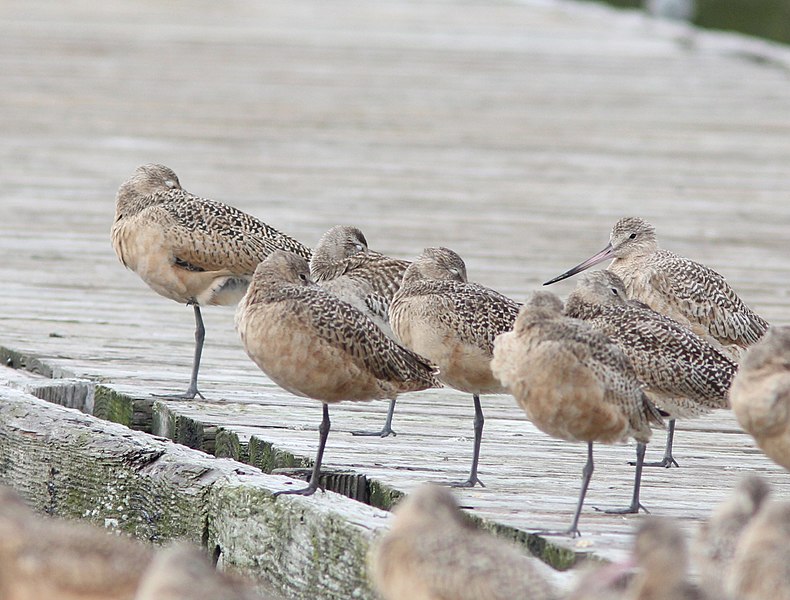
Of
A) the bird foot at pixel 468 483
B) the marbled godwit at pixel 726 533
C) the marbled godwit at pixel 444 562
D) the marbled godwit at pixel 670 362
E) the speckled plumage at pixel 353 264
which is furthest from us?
the speckled plumage at pixel 353 264

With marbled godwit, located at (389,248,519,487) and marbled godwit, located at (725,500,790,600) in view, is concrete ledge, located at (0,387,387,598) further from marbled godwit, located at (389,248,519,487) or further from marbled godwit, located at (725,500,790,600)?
marbled godwit, located at (725,500,790,600)

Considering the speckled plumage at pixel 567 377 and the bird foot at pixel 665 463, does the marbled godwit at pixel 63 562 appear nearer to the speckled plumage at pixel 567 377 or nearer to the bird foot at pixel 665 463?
the speckled plumage at pixel 567 377

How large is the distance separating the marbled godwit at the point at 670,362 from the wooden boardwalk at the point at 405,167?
0.25 m

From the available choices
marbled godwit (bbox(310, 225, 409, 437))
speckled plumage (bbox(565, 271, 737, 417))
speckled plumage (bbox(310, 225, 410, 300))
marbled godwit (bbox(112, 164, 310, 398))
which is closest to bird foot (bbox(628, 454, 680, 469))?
speckled plumage (bbox(565, 271, 737, 417))

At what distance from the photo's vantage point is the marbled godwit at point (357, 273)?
24.3 ft

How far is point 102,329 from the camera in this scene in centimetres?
796

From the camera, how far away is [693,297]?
302 inches

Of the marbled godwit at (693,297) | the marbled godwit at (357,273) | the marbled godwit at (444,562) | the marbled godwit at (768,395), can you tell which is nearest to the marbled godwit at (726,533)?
the marbled godwit at (444,562)

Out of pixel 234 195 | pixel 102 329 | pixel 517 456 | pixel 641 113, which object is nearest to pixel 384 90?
pixel 641 113

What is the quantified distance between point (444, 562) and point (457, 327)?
2.05 m

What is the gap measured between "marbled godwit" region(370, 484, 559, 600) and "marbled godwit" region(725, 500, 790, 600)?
45 cm

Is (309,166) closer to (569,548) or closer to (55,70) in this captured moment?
(55,70)

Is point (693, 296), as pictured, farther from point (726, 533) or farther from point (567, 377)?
point (726, 533)

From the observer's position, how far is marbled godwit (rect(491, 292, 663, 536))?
523cm
